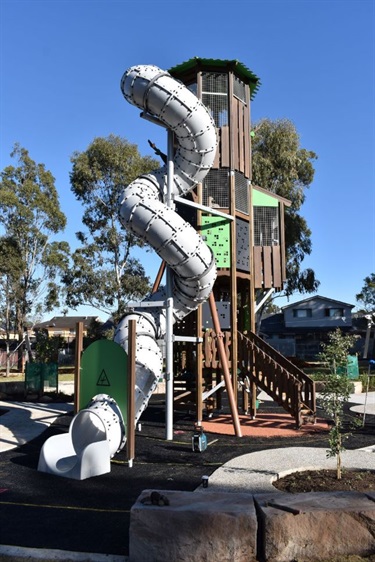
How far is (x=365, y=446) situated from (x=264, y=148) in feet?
98.2

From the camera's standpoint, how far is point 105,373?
32.4 feet

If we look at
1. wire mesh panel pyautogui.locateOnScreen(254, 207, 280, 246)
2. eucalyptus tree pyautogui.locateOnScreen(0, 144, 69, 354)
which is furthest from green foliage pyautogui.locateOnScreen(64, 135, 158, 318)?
wire mesh panel pyautogui.locateOnScreen(254, 207, 280, 246)

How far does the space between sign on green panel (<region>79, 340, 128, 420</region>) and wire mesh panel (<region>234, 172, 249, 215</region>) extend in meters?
7.46

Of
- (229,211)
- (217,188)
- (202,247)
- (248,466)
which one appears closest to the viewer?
(248,466)

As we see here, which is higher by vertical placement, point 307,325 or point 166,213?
point 166,213

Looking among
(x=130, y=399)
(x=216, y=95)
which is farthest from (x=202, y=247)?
(x=216, y=95)

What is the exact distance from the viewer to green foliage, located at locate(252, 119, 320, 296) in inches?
1457

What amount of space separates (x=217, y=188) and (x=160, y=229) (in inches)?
178

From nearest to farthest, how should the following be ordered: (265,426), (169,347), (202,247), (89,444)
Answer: (89,444) < (202,247) < (169,347) < (265,426)

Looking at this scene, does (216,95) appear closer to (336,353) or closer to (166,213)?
(166,213)

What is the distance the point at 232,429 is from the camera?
13.4 meters

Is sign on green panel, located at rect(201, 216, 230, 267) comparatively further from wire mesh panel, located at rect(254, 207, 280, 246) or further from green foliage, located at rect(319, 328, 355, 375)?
green foliage, located at rect(319, 328, 355, 375)

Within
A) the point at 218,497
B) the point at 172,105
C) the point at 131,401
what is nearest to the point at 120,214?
the point at 172,105

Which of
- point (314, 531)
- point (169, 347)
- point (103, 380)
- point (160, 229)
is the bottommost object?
point (314, 531)
